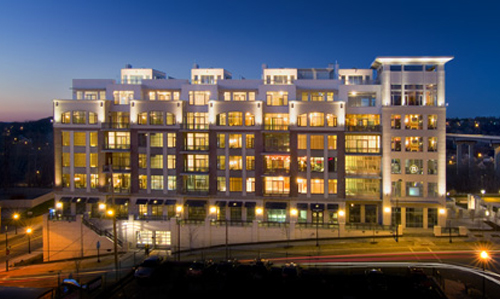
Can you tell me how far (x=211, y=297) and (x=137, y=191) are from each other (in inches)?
1082

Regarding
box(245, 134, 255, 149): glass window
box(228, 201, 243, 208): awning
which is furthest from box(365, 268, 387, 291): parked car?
box(245, 134, 255, 149): glass window

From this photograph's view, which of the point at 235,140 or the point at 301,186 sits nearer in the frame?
the point at 301,186

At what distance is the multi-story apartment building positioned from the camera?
1865 inches

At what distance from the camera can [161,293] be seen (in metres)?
28.1

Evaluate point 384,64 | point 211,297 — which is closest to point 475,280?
point 211,297

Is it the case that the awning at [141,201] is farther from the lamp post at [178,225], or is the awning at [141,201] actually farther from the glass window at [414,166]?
the glass window at [414,166]

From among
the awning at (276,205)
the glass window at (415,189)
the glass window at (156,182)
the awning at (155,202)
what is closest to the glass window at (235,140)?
the awning at (276,205)

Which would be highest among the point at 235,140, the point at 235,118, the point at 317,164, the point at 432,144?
the point at 235,118

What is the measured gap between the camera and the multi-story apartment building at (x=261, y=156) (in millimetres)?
47375

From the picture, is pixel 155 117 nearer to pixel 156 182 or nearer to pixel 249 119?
pixel 156 182

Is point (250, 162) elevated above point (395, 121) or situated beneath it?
situated beneath

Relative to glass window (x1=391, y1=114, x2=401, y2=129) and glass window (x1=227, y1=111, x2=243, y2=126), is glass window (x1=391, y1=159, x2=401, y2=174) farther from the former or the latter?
glass window (x1=227, y1=111, x2=243, y2=126)

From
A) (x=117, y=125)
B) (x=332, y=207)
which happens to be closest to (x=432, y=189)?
(x=332, y=207)

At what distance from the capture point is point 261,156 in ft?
161
